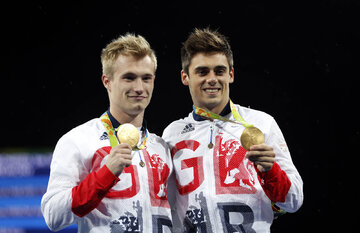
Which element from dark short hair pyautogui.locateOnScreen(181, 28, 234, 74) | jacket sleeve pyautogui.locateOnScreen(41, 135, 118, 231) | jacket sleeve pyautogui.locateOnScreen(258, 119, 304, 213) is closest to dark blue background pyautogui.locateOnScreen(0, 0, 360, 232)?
dark short hair pyautogui.locateOnScreen(181, 28, 234, 74)

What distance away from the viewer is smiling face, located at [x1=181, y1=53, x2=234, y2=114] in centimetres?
244

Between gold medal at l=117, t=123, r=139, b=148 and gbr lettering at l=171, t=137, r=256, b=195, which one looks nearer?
gold medal at l=117, t=123, r=139, b=148

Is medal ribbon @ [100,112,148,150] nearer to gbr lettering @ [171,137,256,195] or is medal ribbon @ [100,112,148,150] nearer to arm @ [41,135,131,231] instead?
arm @ [41,135,131,231]

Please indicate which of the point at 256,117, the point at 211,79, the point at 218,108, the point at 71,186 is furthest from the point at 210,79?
the point at 71,186

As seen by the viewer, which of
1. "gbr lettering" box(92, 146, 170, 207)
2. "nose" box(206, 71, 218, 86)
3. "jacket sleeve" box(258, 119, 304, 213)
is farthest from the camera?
"nose" box(206, 71, 218, 86)

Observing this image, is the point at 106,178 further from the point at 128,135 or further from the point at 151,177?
the point at 151,177

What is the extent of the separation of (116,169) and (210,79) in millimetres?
771

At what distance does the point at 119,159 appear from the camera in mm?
1889

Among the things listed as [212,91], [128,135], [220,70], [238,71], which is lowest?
[128,135]

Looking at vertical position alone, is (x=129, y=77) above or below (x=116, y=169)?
above

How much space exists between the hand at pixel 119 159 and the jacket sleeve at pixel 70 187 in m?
0.03

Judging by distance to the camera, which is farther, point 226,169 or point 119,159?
point 226,169

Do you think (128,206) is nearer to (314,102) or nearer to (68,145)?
(68,145)

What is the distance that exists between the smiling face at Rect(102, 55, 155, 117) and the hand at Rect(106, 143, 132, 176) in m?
0.40
